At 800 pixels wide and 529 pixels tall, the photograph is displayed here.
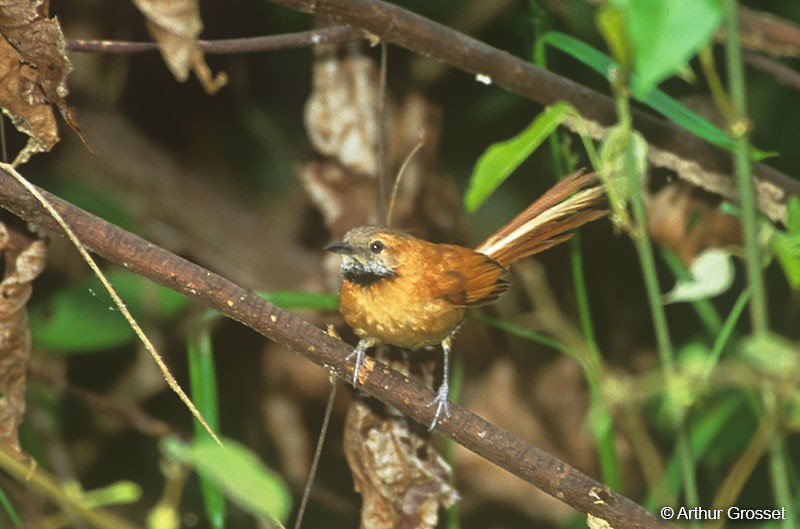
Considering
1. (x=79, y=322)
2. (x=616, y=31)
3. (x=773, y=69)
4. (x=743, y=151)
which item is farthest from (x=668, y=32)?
(x=79, y=322)

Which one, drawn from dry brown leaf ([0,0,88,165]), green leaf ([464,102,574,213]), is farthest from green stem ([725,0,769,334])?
dry brown leaf ([0,0,88,165])

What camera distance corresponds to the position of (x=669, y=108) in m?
2.14

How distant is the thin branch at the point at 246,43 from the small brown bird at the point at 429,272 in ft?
1.58

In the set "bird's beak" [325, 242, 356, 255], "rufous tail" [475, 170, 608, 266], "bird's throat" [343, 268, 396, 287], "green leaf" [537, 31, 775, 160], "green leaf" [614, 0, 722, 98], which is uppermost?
"green leaf" [537, 31, 775, 160]

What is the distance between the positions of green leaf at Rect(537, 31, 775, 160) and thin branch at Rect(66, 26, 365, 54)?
1.61 ft

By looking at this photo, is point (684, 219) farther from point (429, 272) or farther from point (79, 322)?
point (79, 322)

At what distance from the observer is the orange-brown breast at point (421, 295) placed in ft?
7.71

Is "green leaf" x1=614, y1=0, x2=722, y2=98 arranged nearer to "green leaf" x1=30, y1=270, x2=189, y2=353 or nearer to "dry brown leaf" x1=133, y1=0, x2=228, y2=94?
"dry brown leaf" x1=133, y1=0, x2=228, y2=94

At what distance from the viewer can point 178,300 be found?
137 inches

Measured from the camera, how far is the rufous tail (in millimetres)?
2242

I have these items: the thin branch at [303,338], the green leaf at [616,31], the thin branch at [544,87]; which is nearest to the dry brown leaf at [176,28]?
the thin branch at [544,87]

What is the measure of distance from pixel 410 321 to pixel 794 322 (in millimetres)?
1995

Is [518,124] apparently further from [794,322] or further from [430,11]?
[794,322]

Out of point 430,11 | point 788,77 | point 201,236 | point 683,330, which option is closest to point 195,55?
point 788,77
